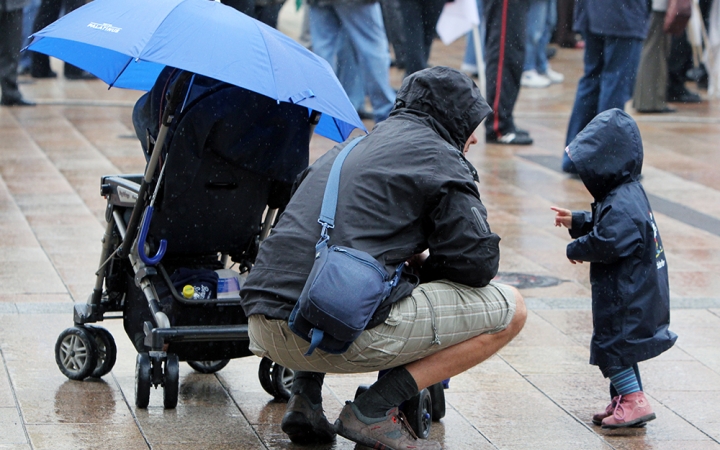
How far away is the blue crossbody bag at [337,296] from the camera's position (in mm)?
3602

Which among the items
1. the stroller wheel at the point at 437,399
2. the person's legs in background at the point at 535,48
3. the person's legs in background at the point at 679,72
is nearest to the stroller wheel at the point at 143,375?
the stroller wheel at the point at 437,399

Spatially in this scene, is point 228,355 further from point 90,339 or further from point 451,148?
point 451,148

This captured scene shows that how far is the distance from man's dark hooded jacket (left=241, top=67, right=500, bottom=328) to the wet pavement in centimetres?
72

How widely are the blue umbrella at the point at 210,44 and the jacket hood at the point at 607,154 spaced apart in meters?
0.86

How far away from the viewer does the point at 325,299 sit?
11.8 ft

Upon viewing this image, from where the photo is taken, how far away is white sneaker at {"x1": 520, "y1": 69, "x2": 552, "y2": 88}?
1501 cm

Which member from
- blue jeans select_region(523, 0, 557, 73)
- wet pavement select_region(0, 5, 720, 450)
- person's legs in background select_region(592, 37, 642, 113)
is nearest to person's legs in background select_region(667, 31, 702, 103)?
blue jeans select_region(523, 0, 557, 73)

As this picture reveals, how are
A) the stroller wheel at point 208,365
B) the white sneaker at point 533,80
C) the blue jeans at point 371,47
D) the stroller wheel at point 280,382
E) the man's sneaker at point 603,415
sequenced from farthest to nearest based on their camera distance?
the white sneaker at point 533,80
the blue jeans at point 371,47
the stroller wheel at point 208,365
the stroller wheel at point 280,382
the man's sneaker at point 603,415

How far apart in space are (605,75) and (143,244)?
5.60 meters

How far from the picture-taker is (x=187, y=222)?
448 cm

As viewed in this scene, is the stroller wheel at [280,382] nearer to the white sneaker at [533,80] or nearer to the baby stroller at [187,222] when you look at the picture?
the baby stroller at [187,222]

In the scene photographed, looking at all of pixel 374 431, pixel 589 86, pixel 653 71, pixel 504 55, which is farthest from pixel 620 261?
pixel 653 71

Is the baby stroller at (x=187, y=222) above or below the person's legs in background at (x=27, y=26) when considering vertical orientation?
above

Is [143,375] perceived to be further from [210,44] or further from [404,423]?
[210,44]
